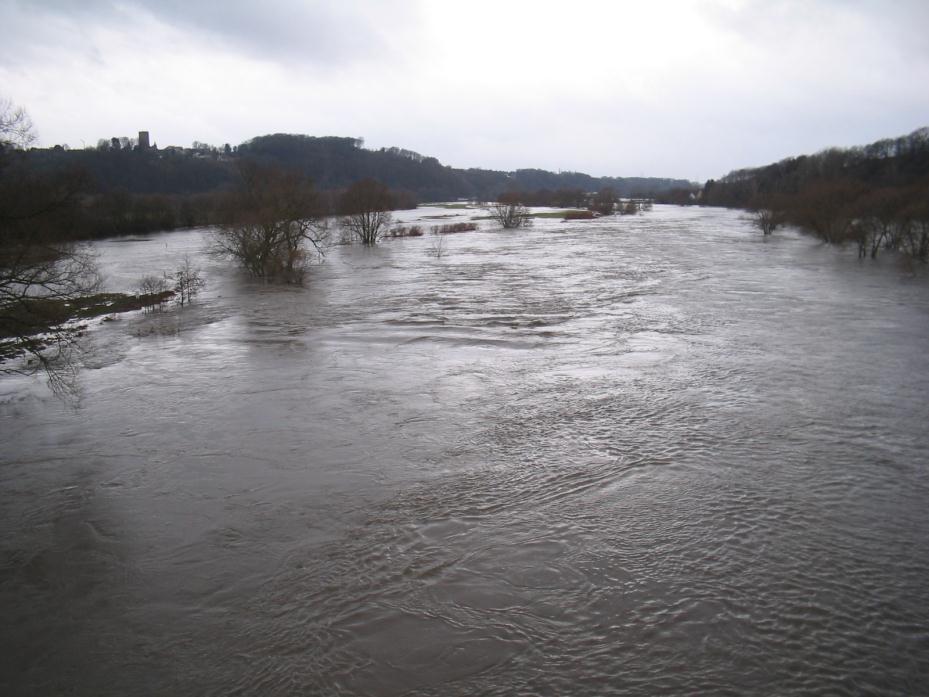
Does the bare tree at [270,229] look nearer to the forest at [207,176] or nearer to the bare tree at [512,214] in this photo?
the forest at [207,176]

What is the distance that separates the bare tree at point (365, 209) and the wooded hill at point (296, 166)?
28.3 meters

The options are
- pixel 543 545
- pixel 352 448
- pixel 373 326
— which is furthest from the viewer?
pixel 373 326

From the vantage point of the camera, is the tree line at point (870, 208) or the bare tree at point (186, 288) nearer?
the bare tree at point (186, 288)

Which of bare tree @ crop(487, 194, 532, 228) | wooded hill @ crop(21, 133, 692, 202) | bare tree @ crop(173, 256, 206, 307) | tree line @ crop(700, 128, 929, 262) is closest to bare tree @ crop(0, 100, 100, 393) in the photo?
bare tree @ crop(173, 256, 206, 307)

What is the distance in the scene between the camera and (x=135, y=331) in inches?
811

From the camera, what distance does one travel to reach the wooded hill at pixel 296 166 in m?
A: 96.5

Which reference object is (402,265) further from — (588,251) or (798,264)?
(798,264)

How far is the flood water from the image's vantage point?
5691 mm

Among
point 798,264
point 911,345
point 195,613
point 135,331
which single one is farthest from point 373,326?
point 798,264

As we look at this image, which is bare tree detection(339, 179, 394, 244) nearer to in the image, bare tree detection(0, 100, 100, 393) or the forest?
the forest

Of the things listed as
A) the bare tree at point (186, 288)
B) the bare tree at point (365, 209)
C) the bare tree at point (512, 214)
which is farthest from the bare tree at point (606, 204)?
the bare tree at point (186, 288)

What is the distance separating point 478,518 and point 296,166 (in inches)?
3661

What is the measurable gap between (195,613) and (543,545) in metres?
3.98

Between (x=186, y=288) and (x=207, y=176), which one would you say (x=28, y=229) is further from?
(x=207, y=176)
